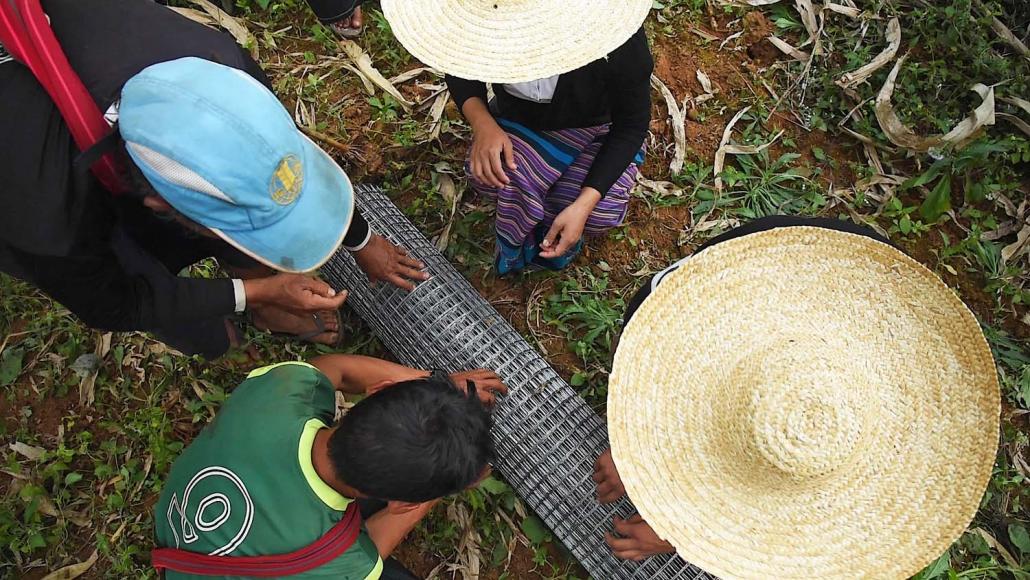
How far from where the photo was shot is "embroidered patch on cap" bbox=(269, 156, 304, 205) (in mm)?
1532

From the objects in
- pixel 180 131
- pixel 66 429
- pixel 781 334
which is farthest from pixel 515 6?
pixel 66 429

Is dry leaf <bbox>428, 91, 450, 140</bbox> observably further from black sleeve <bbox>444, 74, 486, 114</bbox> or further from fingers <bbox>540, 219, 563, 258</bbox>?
fingers <bbox>540, 219, 563, 258</bbox>

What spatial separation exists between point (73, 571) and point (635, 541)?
7.62 feet

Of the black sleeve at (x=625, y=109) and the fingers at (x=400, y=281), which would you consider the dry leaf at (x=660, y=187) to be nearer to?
the black sleeve at (x=625, y=109)

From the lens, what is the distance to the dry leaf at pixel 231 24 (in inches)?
136

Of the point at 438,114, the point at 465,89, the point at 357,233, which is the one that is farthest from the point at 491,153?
the point at 438,114

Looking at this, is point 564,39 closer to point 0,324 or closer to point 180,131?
point 180,131

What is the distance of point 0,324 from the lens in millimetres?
3053

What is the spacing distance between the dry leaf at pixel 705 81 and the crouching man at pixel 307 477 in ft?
7.48

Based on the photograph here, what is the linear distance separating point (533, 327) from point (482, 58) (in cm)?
139

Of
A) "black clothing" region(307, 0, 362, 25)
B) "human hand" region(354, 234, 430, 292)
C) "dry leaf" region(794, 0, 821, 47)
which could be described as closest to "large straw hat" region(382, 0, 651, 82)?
"human hand" region(354, 234, 430, 292)

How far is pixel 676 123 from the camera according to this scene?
3.22 meters

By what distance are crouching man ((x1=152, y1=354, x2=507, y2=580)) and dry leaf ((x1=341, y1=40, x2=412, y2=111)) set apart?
193 cm

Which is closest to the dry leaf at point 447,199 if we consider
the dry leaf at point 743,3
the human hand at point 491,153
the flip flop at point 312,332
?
the flip flop at point 312,332
